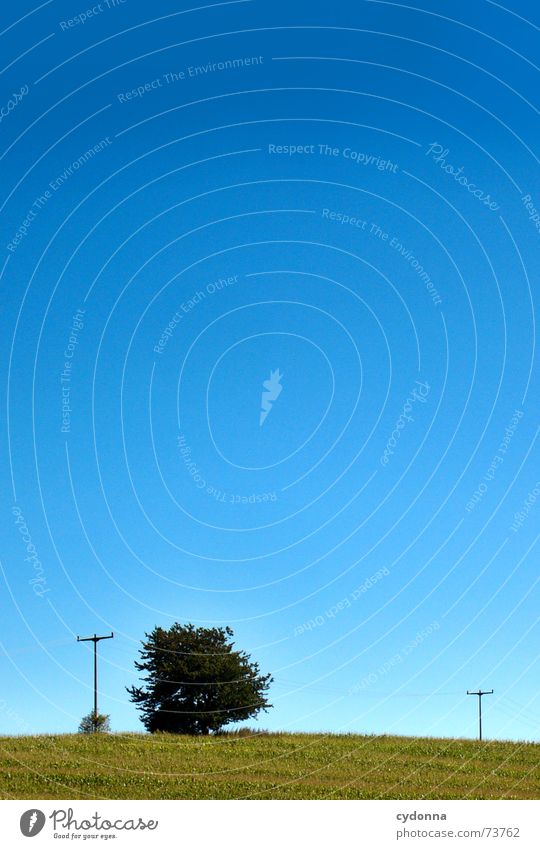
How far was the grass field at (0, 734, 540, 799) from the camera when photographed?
1246 inches

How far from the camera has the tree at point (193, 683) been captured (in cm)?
5088

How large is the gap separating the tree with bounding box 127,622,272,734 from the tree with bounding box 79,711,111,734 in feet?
13.6

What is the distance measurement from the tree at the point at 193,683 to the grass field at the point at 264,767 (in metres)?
4.02

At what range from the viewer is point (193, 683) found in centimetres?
5116
